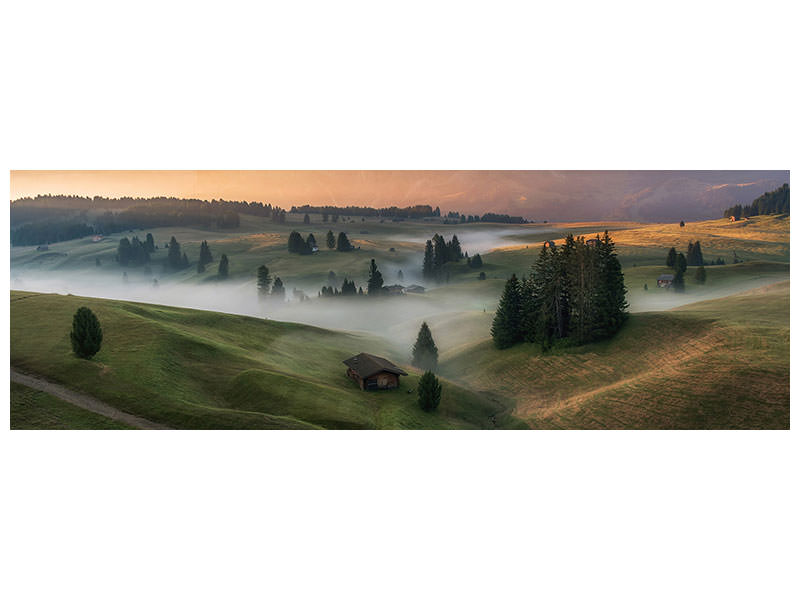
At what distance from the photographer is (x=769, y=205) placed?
35.1 metres

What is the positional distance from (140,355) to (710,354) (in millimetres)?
32942

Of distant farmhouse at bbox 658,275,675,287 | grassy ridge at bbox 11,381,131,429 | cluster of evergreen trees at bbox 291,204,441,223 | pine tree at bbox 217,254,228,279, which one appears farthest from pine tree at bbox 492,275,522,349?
grassy ridge at bbox 11,381,131,429

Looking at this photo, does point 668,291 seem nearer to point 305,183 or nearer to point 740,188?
point 740,188

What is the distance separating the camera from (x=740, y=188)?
34750 millimetres

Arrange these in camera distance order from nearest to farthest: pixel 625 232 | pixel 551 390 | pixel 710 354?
pixel 710 354, pixel 551 390, pixel 625 232

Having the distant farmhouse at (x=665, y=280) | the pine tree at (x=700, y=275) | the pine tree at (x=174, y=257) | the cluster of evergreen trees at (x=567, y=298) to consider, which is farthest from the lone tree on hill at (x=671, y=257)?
the pine tree at (x=174, y=257)

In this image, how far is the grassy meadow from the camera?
28.8m

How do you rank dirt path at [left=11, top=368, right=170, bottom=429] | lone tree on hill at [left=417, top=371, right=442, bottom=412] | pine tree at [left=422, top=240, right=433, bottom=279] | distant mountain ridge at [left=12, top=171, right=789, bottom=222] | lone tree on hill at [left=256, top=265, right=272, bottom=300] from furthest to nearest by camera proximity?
pine tree at [left=422, top=240, right=433, bottom=279] → lone tree on hill at [left=256, top=265, right=272, bottom=300] → distant mountain ridge at [left=12, top=171, right=789, bottom=222] → lone tree on hill at [left=417, top=371, right=442, bottom=412] → dirt path at [left=11, top=368, right=170, bottom=429]

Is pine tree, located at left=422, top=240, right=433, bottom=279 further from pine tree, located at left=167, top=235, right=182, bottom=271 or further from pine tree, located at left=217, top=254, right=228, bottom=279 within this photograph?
pine tree, located at left=167, top=235, right=182, bottom=271

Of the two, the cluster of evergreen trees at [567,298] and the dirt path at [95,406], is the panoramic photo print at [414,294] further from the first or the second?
the dirt path at [95,406]

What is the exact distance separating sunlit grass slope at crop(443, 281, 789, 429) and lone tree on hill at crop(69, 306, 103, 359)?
21325 mm

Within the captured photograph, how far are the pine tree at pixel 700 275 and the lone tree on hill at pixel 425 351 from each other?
62.7 ft

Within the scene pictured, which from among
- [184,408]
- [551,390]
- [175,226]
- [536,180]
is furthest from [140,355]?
[536,180]

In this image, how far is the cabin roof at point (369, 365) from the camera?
3196cm
